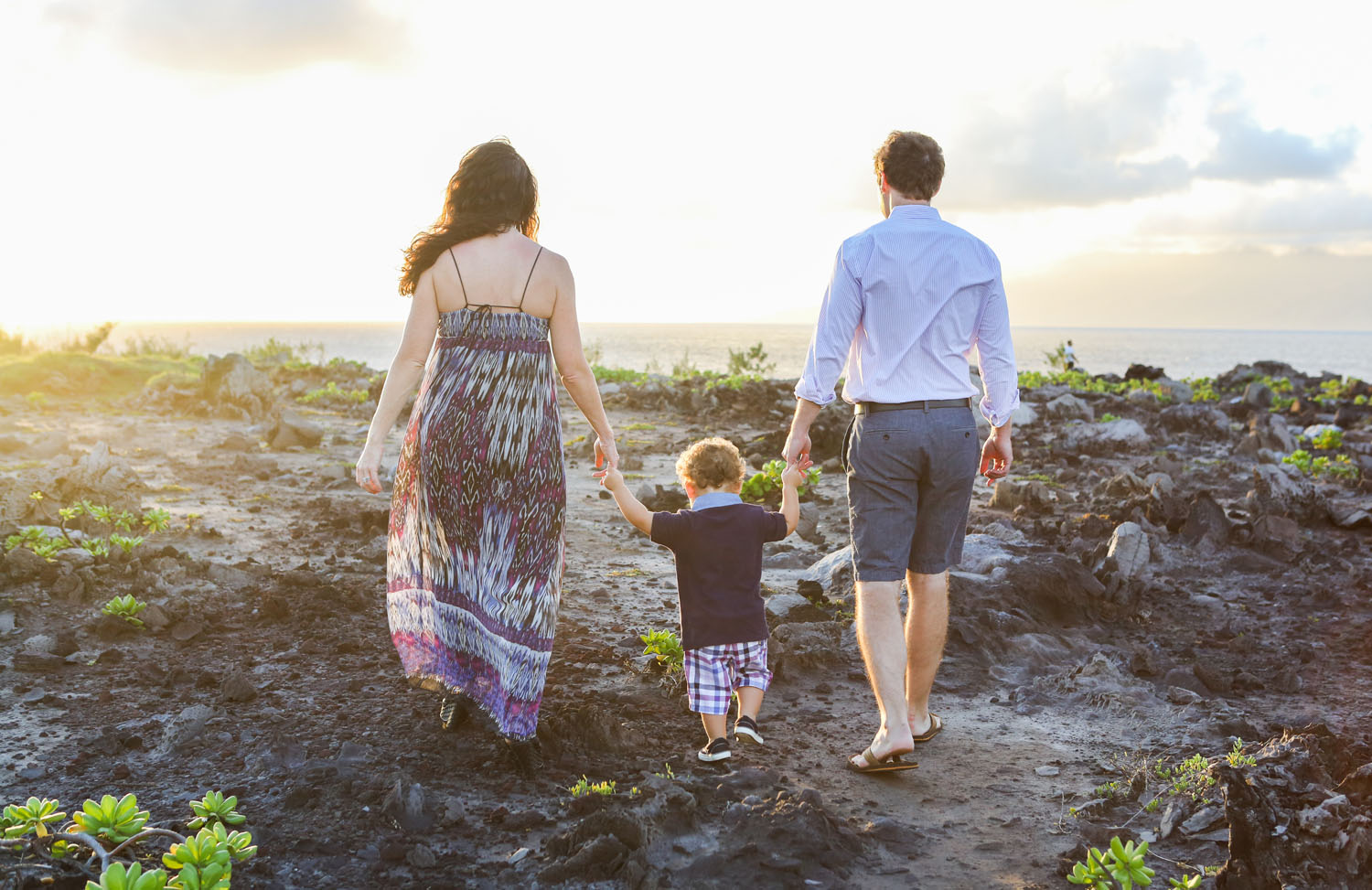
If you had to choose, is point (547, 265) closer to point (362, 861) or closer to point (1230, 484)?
point (362, 861)

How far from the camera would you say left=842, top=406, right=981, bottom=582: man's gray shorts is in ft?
12.7

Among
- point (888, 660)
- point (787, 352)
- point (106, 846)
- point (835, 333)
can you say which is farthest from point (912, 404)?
point (787, 352)

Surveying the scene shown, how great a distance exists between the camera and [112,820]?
2.89m

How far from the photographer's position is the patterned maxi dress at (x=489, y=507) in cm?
395

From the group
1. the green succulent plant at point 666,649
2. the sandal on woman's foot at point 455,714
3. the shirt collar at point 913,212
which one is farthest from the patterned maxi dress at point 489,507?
the shirt collar at point 913,212

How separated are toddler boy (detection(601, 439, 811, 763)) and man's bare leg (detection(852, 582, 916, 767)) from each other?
17.9 inches

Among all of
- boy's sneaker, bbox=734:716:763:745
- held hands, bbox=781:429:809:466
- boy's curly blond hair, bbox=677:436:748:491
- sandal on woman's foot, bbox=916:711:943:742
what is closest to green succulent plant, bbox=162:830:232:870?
boy's sneaker, bbox=734:716:763:745

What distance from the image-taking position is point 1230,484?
9.88 meters

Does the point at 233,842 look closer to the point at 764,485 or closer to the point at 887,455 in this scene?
the point at 887,455

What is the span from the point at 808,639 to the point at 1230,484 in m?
6.52

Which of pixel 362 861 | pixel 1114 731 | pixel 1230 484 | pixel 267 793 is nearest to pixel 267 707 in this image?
pixel 267 793

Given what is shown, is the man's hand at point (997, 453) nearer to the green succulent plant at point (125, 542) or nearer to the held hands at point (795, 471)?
the held hands at point (795, 471)

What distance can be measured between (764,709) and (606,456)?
1.52 metres

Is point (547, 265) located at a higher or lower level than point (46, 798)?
higher
